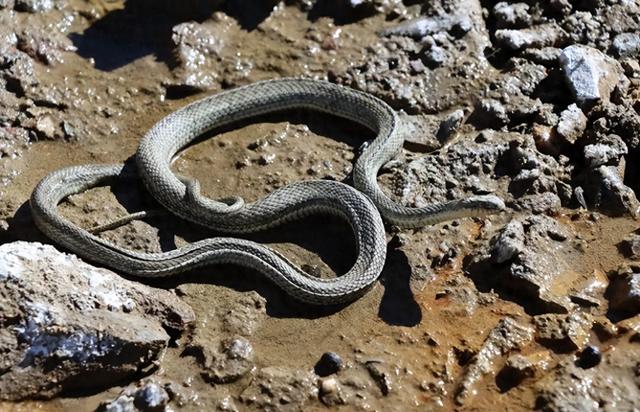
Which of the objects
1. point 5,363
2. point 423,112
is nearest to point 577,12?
point 423,112

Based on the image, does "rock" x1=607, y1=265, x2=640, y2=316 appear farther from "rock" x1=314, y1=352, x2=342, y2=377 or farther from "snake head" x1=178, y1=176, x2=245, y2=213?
"snake head" x1=178, y1=176, x2=245, y2=213

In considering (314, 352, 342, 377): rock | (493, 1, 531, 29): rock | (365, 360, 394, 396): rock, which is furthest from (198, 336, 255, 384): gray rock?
(493, 1, 531, 29): rock

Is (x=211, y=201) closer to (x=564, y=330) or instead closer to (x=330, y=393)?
(x=330, y=393)

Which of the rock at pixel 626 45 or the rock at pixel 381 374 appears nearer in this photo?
the rock at pixel 381 374

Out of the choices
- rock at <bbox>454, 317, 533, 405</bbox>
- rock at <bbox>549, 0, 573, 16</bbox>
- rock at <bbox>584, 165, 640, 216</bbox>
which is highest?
rock at <bbox>549, 0, 573, 16</bbox>

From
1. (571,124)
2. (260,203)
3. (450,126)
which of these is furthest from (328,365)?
(571,124)

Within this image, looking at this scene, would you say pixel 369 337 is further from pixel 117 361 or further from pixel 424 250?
pixel 117 361

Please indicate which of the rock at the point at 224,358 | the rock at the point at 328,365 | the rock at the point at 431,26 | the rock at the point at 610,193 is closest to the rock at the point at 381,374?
the rock at the point at 328,365

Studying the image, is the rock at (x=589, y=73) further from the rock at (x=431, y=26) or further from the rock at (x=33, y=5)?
the rock at (x=33, y=5)
